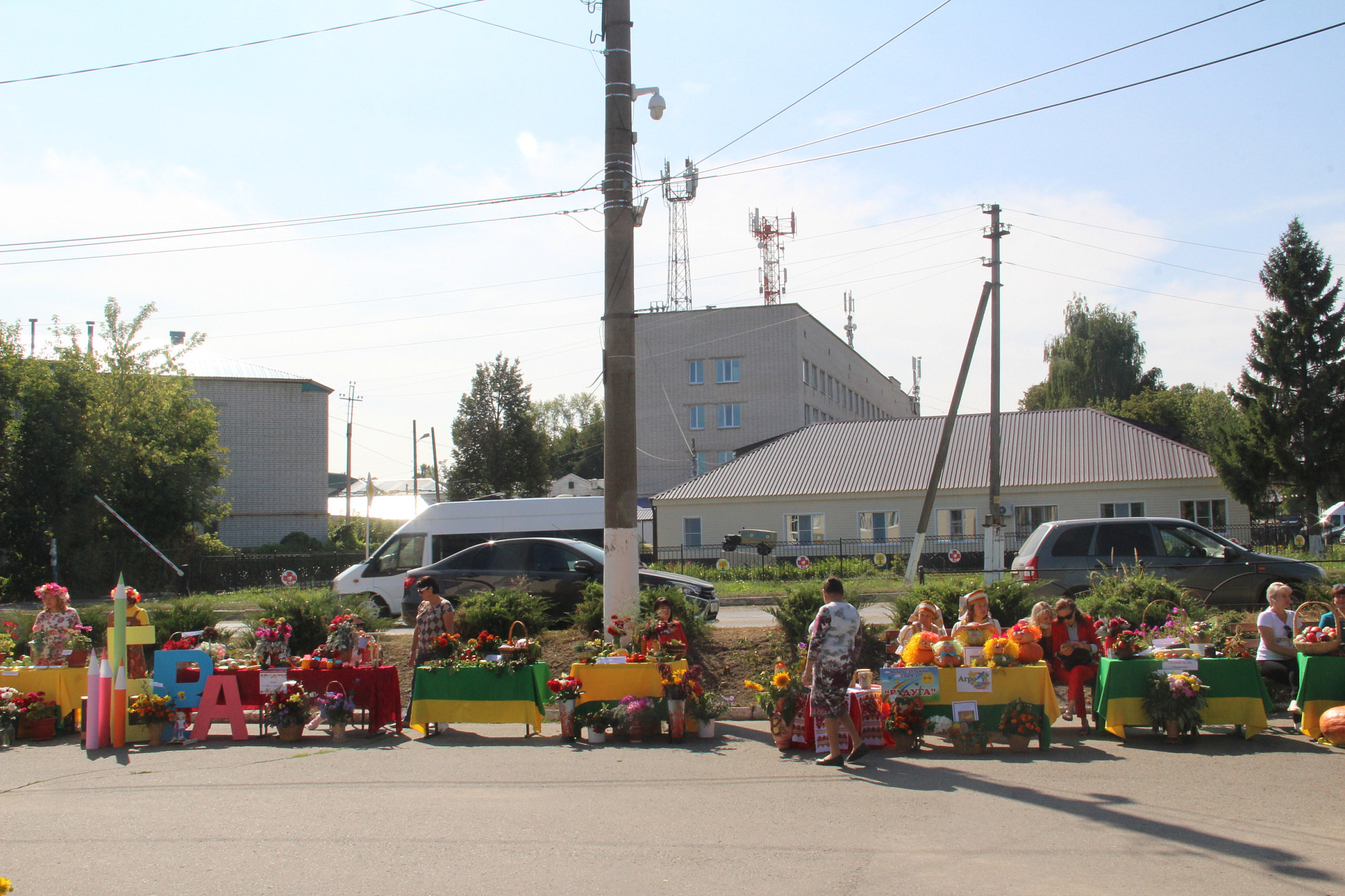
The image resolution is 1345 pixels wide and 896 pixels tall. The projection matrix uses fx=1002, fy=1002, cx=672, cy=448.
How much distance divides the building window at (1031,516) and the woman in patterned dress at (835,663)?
3057 centimetres

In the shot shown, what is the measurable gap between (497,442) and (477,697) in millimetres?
58481

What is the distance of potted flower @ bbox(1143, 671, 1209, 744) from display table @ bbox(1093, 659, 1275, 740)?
4.5 inches

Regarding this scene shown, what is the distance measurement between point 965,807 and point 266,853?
14.3 feet

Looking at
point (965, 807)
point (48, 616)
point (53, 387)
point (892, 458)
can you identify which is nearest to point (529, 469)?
point (892, 458)

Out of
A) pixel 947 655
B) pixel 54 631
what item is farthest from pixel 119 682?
pixel 947 655

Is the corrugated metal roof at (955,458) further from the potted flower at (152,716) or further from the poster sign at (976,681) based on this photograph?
the potted flower at (152,716)

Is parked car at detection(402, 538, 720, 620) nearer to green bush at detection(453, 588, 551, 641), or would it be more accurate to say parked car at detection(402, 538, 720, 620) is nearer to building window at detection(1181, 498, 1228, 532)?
green bush at detection(453, 588, 551, 641)

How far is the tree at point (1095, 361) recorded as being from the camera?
64000 millimetres

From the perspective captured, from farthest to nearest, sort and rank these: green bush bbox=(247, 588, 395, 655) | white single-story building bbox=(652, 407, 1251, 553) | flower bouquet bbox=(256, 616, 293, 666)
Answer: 1. white single-story building bbox=(652, 407, 1251, 553)
2. green bush bbox=(247, 588, 395, 655)
3. flower bouquet bbox=(256, 616, 293, 666)

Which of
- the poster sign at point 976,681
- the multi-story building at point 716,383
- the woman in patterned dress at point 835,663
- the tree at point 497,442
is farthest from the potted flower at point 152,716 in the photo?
the tree at point 497,442

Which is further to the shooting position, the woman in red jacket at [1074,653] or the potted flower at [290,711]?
the potted flower at [290,711]

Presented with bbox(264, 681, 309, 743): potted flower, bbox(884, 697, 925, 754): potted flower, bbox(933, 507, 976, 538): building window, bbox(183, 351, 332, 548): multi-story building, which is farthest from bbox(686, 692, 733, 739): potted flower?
bbox(183, 351, 332, 548): multi-story building

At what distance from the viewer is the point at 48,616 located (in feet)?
35.9

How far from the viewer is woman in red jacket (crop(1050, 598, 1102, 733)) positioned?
31.6ft
